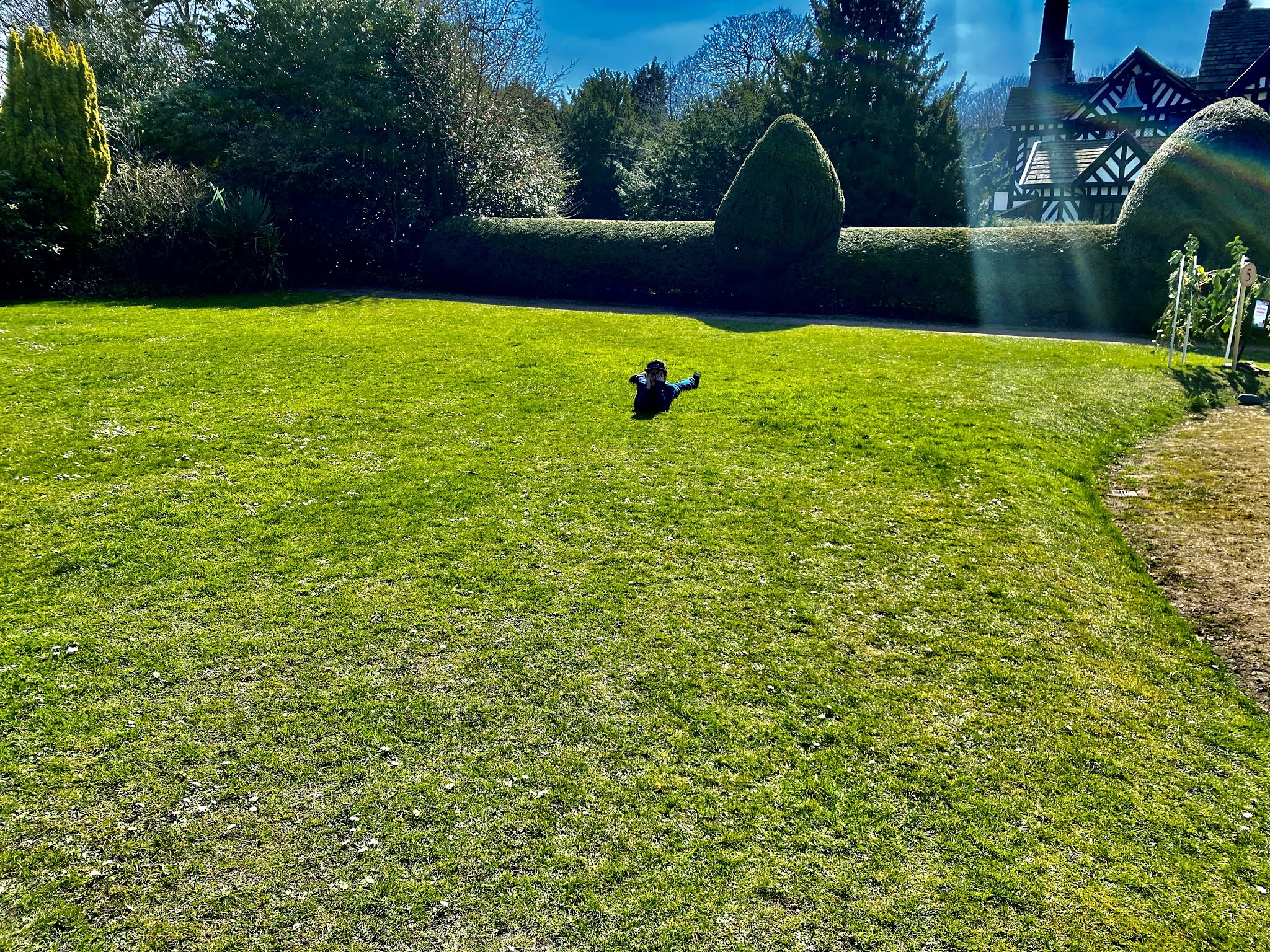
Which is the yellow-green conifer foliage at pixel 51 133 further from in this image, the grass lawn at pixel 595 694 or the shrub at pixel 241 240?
the grass lawn at pixel 595 694

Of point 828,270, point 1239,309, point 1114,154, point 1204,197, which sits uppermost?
point 1114,154

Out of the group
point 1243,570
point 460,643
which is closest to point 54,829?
point 460,643

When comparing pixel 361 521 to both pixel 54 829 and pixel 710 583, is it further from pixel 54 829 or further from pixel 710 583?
pixel 54 829

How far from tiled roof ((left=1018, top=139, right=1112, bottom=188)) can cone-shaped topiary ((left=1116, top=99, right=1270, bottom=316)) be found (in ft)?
42.4

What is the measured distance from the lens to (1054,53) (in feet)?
103

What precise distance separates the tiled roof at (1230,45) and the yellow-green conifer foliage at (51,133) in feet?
105

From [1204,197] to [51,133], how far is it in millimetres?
21757

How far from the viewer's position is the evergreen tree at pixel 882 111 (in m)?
24.4

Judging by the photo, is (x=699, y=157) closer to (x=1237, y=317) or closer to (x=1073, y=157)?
(x=1073, y=157)

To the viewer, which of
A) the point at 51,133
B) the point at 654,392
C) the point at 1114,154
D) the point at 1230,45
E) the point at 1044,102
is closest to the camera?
the point at 654,392

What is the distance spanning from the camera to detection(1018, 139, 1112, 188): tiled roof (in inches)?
1060

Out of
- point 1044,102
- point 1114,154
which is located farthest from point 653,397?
point 1044,102

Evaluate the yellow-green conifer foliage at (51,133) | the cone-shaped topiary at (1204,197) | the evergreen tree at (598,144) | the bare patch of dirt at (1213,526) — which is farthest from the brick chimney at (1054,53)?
the yellow-green conifer foliage at (51,133)

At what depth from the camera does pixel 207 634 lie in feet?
15.2
